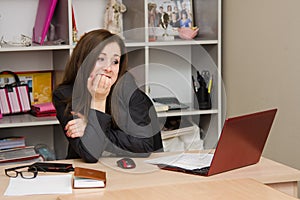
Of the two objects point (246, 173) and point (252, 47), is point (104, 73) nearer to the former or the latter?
point (246, 173)

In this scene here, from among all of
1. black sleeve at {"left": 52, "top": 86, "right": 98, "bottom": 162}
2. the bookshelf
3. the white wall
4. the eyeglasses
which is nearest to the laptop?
black sleeve at {"left": 52, "top": 86, "right": 98, "bottom": 162}

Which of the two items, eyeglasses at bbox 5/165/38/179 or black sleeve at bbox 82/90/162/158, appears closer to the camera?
eyeglasses at bbox 5/165/38/179

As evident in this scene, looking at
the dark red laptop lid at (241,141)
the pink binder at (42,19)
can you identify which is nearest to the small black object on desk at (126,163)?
the dark red laptop lid at (241,141)

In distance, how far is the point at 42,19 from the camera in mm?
3488

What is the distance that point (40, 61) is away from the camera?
3693mm

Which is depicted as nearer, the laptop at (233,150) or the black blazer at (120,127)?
the laptop at (233,150)

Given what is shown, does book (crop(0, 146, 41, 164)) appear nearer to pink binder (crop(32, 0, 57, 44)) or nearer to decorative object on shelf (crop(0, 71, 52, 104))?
decorative object on shelf (crop(0, 71, 52, 104))

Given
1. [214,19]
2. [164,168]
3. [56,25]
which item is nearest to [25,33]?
[56,25]

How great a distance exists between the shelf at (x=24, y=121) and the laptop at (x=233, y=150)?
1.21 metres

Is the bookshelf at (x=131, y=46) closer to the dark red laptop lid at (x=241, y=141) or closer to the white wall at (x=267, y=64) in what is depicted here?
the white wall at (x=267, y=64)

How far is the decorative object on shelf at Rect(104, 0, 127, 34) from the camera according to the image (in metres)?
3.56

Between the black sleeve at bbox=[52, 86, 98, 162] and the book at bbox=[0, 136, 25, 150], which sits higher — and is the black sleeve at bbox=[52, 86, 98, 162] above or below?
above

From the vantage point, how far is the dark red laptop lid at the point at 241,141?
204cm

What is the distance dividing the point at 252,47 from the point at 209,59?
491mm
